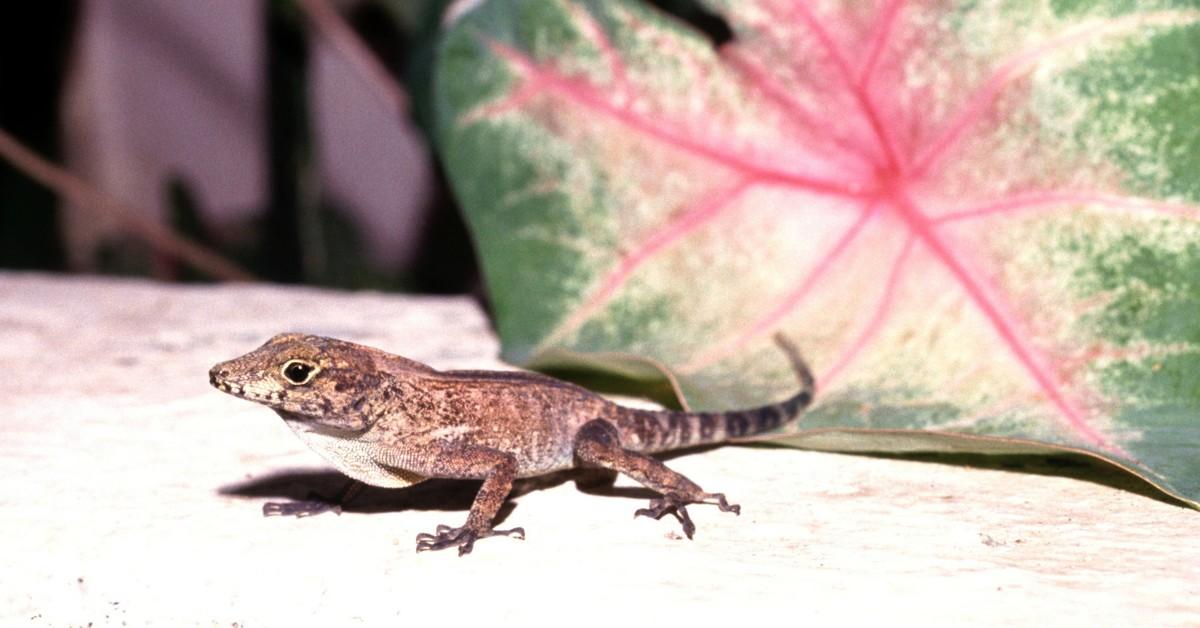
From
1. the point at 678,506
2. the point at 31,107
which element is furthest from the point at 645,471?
the point at 31,107

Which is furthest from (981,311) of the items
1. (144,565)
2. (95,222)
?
(95,222)

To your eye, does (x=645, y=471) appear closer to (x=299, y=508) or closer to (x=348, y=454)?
(x=348, y=454)

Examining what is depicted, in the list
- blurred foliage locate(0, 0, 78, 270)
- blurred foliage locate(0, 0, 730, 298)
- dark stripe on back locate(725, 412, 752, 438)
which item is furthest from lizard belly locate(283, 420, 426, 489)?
blurred foliage locate(0, 0, 78, 270)

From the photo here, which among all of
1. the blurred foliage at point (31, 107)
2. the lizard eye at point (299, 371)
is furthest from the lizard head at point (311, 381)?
the blurred foliage at point (31, 107)

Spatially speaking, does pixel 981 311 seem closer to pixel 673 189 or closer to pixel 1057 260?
pixel 1057 260

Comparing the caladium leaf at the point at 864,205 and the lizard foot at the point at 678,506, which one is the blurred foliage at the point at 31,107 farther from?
the lizard foot at the point at 678,506

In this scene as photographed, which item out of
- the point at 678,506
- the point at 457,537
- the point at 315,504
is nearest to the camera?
the point at 457,537
